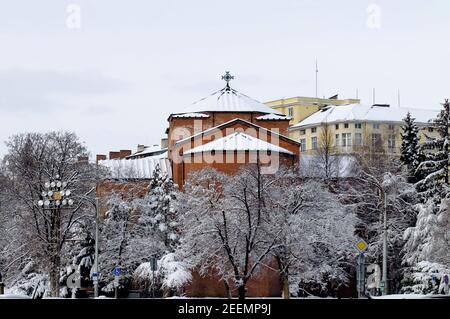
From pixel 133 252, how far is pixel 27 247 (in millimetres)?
9107

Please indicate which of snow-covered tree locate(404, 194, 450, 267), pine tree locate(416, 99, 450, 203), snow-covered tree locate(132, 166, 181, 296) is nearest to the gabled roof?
snow-covered tree locate(132, 166, 181, 296)

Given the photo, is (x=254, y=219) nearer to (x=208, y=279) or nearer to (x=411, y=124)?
(x=208, y=279)

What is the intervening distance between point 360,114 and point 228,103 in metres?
48.6

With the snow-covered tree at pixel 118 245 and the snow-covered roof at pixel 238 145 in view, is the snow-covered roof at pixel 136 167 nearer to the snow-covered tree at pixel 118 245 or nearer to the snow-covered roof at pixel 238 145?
the snow-covered tree at pixel 118 245

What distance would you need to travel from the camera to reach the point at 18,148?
2458 inches

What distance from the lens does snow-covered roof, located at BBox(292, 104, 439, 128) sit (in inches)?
4953

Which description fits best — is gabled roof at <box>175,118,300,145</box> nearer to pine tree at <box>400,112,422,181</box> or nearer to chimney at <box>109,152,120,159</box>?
pine tree at <box>400,112,422,181</box>

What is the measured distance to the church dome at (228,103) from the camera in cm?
8194

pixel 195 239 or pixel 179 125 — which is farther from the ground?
pixel 179 125

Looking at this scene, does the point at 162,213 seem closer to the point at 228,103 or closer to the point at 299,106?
the point at 228,103

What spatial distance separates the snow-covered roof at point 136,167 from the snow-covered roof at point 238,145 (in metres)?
11.9

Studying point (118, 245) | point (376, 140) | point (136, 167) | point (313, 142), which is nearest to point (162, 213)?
point (118, 245)

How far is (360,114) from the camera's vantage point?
127m
